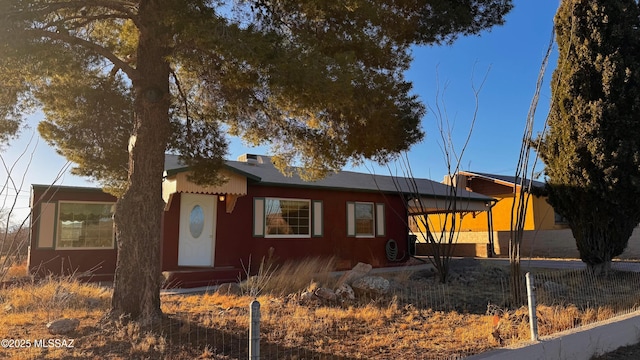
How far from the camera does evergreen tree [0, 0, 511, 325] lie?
17.5ft

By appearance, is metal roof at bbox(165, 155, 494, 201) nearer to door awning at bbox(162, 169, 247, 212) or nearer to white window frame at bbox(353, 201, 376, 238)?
door awning at bbox(162, 169, 247, 212)

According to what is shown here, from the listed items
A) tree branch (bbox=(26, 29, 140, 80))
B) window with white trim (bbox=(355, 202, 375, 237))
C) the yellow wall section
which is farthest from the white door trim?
the yellow wall section

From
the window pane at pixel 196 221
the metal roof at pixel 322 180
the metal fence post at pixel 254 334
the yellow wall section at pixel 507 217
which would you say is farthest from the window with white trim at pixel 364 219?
the metal fence post at pixel 254 334

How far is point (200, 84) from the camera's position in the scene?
7.96 meters

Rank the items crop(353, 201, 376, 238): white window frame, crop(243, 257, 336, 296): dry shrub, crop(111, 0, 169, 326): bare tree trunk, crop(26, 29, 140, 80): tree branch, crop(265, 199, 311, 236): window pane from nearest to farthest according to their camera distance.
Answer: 1. crop(26, 29, 140, 80): tree branch
2. crop(111, 0, 169, 326): bare tree trunk
3. crop(243, 257, 336, 296): dry shrub
4. crop(265, 199, 311, 236): window pane
5. crop(353, 201, 376, 238): white window frame

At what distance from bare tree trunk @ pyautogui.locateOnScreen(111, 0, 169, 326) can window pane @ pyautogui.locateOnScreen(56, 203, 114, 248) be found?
7.71m

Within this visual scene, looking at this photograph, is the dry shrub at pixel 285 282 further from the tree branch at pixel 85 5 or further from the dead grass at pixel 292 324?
the tree branch at pixel 85 5

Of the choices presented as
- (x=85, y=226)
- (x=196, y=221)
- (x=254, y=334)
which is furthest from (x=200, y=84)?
(x=85, y=226)

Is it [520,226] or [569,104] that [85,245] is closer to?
[520,226]

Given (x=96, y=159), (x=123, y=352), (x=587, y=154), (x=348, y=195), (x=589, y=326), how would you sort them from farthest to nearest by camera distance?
1. (x=348, y=195)
2. (x=587, y=154)
3. (x=96, y=159)
4. (x=589, y=326)
5. (x=123, y=352)

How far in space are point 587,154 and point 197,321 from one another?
9689 millimetres

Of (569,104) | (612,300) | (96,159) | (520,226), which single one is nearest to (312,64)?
(520,226)

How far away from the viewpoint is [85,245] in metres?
12.6

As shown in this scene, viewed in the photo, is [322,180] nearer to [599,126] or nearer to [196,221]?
[196,221]
